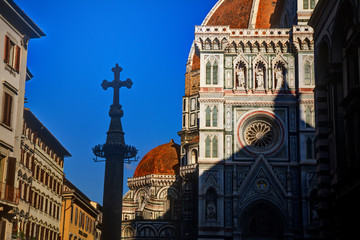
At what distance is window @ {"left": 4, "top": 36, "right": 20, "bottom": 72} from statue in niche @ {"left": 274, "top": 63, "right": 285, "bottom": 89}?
2527 centimetres

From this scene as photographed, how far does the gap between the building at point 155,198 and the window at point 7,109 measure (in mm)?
50381

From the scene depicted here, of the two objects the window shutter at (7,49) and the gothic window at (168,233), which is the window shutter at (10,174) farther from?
the gothic window at (168,233)

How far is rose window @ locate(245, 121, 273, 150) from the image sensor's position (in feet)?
162

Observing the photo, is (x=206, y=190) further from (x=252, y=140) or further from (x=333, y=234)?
(x=333, y=234)

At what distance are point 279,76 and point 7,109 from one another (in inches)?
1062

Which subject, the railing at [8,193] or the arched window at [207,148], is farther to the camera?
the arched window at [207,148]

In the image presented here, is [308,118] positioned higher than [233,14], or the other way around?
[233,14]

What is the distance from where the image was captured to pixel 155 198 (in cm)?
8300

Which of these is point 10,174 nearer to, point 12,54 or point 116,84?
point 12,54

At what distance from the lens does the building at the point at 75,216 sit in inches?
2250

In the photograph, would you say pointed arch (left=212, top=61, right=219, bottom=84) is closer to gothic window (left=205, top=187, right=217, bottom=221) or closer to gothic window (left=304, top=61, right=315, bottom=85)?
gothic window (left=304, top=61, right=315, bottom=85)

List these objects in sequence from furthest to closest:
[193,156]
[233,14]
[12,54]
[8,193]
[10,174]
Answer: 1. [193,156]
2. [233,14]
3. [12,54]
4. [10,174]
5. [8,193]

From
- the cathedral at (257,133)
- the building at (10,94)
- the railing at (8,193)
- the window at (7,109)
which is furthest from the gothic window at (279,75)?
the railing at (8,193)

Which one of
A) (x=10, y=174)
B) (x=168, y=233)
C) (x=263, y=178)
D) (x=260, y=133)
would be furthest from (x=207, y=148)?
(x=168, y=233)
